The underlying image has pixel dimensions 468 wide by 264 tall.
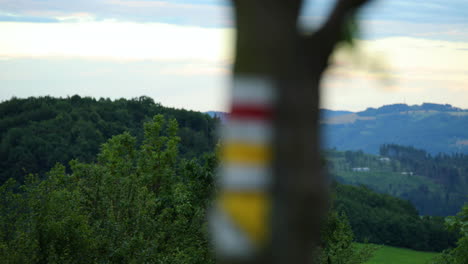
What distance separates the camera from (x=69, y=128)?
2859 inches

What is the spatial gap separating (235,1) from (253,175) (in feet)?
2.60

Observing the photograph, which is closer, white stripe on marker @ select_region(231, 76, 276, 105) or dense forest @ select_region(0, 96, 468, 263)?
white stripe on marker @ select_region(231, 76, 276, 105)

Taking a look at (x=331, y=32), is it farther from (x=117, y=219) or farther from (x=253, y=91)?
(x=117, y=219)

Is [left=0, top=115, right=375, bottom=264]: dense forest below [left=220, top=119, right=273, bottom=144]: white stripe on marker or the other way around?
below

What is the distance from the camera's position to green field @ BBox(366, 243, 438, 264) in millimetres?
71438

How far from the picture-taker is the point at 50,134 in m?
71.9

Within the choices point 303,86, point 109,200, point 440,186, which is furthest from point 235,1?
point 440,186

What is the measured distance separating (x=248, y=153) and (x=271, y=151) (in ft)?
0.32

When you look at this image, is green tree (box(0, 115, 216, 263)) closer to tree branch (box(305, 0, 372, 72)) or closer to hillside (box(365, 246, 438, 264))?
tree branch (box(305, 0, 372, 72))

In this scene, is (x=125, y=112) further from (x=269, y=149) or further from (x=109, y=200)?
(x=269, y=149)

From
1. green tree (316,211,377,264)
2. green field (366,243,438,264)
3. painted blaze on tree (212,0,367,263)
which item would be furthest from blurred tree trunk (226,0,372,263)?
green field (366,243,438,264)

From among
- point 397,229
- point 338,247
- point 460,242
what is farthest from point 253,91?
point 397,229

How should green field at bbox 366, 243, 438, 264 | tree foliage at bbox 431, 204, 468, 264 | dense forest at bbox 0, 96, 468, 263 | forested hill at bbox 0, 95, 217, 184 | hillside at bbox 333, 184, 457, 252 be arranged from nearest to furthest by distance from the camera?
dense forest at bbox 0, 96, 468, 263
tree foliage at bbox 431, 204, 468, 264
forested hill at bbox 0, 95, 217, 184
green field at bbox 366, 243, 438, 264
hillside at bbox 333, 184, 457, 252

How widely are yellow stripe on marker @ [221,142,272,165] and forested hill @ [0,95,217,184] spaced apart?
197ft
